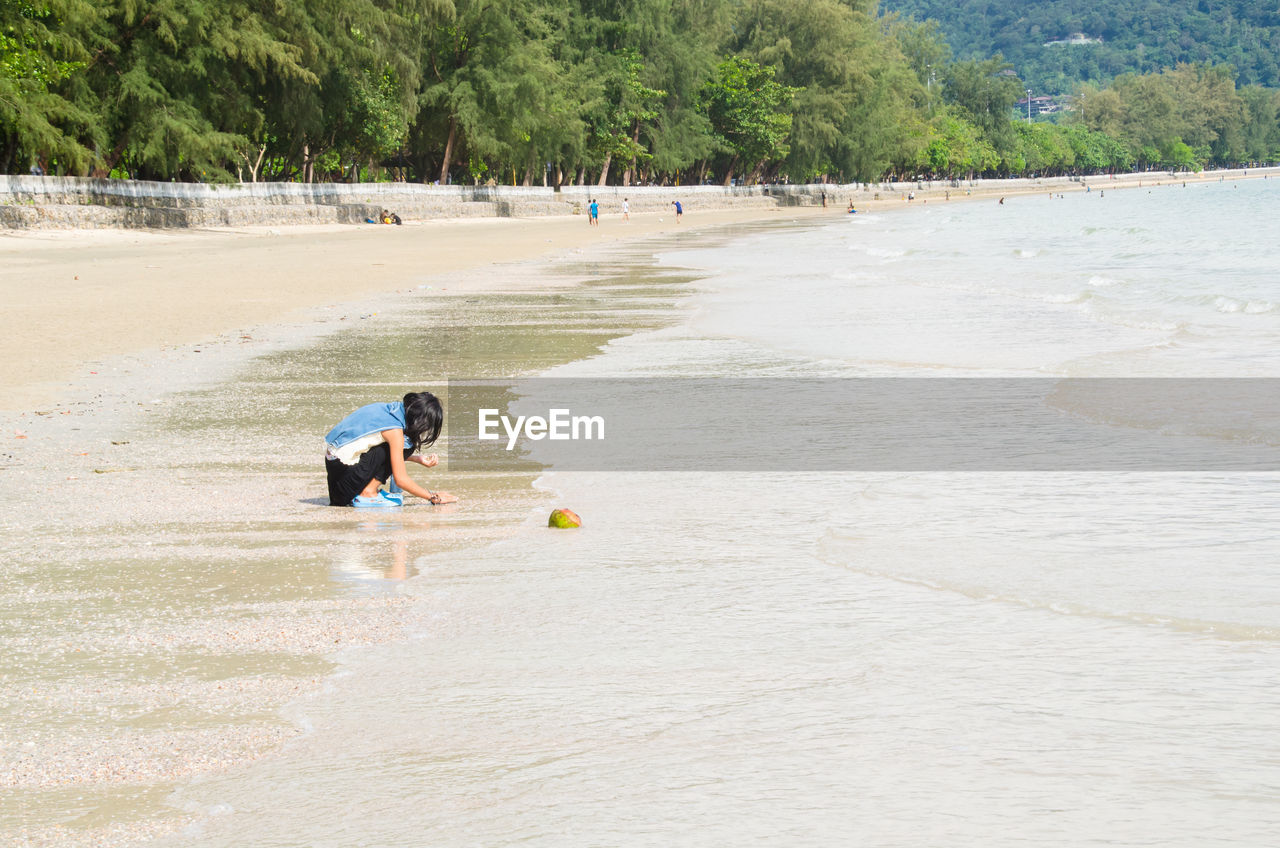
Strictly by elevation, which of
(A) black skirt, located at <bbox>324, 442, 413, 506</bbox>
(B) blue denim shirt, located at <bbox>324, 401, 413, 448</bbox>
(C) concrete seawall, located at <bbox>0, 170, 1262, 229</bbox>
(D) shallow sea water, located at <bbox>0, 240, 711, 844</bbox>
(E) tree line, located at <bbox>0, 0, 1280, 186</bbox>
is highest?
(E) tree line, located at <bbox>0, 0, 1280, 186</bbox>

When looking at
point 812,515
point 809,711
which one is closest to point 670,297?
point 812,515

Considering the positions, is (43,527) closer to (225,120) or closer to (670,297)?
(670,297)

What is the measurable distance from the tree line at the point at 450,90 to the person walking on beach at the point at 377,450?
3039 cm

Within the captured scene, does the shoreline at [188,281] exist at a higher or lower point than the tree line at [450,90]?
lower

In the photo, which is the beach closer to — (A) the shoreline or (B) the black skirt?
(B) the black skirt

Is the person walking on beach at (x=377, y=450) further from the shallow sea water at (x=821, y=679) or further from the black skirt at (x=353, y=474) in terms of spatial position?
the shallow sea water at (x=821, y=679)

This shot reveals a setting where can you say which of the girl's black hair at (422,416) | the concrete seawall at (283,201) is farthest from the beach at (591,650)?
the concrete seawall at (283,201)

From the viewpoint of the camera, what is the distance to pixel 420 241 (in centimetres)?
4303

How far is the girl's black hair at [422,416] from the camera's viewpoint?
6.96 m

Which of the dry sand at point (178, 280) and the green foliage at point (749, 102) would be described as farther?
the green foliage at point (749, 102)

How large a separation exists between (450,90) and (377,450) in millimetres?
55966
